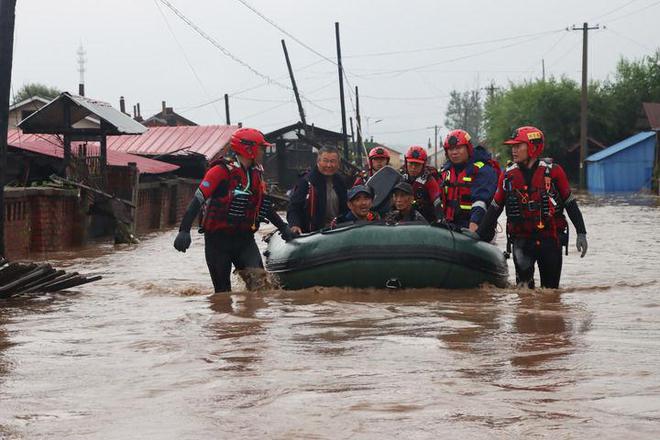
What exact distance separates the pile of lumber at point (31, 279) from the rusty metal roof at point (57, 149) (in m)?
12.7

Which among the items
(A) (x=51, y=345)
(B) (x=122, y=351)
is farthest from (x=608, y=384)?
(A) (x=51, y=345)

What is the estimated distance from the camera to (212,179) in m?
9.68

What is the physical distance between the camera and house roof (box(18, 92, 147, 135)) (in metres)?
22.3

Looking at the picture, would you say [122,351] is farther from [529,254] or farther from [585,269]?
[585,269]

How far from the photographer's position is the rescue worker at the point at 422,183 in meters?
10.9

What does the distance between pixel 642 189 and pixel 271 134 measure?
720 inches

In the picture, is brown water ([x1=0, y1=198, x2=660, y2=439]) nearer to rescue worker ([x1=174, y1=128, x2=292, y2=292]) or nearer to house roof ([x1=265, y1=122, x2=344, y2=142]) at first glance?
rescue worker ([x1=174, y1=128, x2=292, y2=292])

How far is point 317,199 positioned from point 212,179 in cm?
149

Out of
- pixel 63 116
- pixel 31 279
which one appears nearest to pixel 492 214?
pixel 31 279

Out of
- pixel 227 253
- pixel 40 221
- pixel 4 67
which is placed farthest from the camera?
pixel 40 221

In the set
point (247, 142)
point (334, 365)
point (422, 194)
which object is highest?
point (247, 142)

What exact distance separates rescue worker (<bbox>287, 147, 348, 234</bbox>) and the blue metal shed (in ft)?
154

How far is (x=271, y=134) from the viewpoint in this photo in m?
52.4

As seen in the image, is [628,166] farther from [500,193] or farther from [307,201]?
[500,193]
